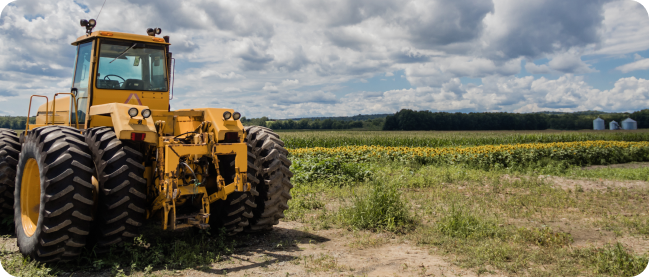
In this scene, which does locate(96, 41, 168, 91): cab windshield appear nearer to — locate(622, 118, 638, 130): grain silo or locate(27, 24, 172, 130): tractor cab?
locate(27, 24, 172, 130): tractor cab

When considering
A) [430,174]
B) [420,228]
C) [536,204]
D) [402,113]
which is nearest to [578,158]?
[430,174]

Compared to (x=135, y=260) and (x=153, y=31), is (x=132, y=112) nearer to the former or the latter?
(x=135, y=260)

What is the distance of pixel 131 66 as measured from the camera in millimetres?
6395

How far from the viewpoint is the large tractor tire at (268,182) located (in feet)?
19.2

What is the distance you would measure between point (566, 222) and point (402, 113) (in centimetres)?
5517

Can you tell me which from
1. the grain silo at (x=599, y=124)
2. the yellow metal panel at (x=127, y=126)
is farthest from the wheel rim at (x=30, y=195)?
the grain silo at (x=599, y=124)

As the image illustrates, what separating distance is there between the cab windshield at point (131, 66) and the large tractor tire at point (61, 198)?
5.39ft

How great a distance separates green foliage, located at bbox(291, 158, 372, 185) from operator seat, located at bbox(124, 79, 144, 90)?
547 centimetres

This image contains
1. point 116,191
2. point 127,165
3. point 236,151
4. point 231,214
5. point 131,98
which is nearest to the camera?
point 116,191

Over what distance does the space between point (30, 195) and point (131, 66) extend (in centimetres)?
234

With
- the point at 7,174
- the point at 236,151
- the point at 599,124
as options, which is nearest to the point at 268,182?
the point at 236,151

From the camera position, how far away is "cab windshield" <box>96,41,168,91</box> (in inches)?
242

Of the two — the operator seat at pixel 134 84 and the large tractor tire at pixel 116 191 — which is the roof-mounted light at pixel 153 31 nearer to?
the operator seat at pixel 134 84

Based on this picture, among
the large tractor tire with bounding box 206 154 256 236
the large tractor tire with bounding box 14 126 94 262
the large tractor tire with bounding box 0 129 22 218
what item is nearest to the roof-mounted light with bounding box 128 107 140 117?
the large tractor tire with bounding box 14 126 94 262
